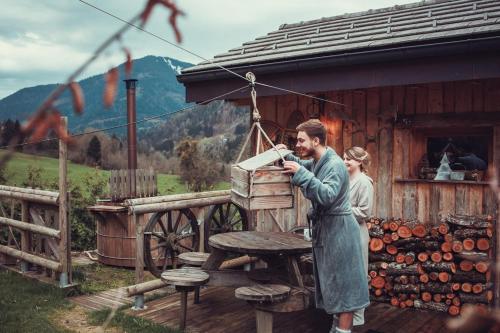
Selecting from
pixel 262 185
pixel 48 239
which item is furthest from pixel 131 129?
pixel 262 185

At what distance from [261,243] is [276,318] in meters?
1.24

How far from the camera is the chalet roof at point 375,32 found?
5.81m

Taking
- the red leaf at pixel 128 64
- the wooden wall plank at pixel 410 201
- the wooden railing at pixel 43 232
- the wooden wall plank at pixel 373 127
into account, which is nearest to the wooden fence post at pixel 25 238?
the wooden railing at pixel 43 232

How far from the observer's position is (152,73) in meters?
57.7

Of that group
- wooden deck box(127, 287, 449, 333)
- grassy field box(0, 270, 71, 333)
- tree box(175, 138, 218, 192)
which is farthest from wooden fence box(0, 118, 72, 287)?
tree box(175, 138, 218, 192)

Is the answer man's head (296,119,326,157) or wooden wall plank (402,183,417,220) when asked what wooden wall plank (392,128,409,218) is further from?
man's head (296,119,326,157)

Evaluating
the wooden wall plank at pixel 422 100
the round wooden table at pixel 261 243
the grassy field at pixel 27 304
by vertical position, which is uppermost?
the wooden wall plank at pixel 422 100

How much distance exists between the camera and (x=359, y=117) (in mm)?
7070

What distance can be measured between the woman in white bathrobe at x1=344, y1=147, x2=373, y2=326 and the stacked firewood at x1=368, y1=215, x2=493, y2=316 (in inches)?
63.1

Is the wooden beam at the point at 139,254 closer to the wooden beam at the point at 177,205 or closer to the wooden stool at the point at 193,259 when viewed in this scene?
the wooden beam at the point at 177,205

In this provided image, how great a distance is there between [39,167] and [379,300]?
8.71 metres

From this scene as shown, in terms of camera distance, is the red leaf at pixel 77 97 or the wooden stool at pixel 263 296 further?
the wooden stool at pixel 263 296

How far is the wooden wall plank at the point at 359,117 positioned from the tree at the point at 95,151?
40.7 ft

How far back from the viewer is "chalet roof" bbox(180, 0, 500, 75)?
581cm
